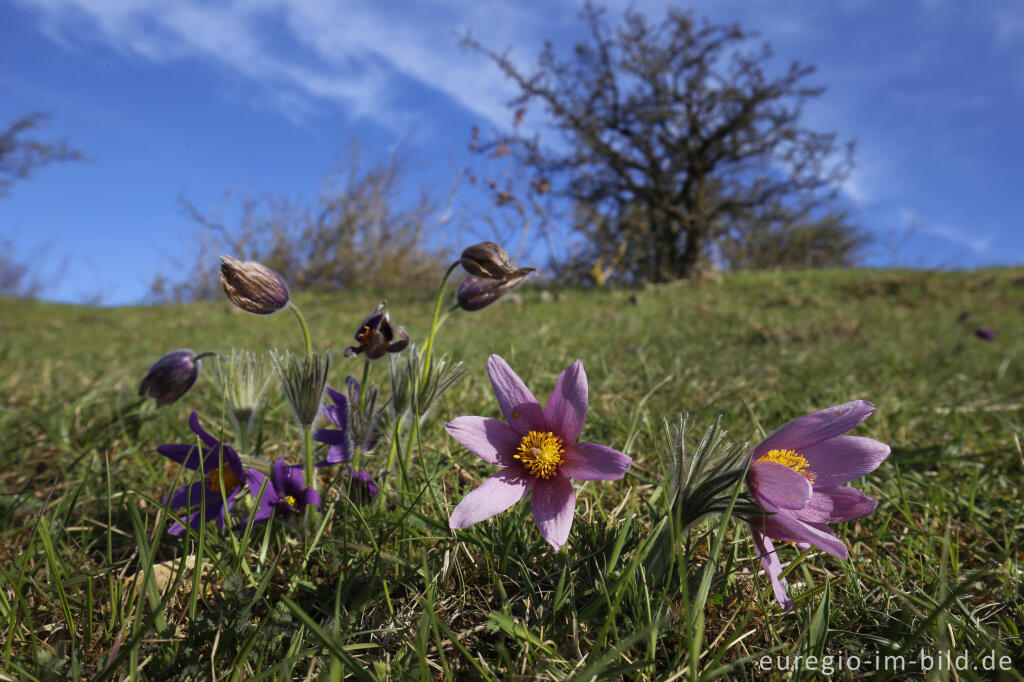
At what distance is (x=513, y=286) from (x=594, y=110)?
12.5m

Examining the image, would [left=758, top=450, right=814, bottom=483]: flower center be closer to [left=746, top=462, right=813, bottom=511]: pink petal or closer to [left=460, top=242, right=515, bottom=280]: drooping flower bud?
[left=746, top=462, right=813, bottom=511]: pink petal

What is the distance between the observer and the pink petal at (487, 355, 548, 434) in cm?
95

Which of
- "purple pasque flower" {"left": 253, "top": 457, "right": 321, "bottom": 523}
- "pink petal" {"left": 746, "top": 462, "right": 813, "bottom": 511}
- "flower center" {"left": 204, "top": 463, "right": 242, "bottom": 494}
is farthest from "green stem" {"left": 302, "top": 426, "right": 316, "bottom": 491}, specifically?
"pink petal" {"left": 746, "top": 462, "right": 813, "bottom": 511}

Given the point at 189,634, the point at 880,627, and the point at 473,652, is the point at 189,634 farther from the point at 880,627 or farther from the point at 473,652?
the point at 880,627

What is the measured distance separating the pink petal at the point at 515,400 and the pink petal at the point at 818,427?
1.14ft

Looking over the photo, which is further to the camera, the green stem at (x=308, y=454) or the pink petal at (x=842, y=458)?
the green stem at (x=308, y=454)

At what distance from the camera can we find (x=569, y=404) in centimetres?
95

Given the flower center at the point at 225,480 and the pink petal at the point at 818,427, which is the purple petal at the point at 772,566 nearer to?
the pink petal at the point at 818,427

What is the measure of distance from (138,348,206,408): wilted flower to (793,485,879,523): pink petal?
3.84 feet

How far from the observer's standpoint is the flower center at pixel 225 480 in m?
1.13

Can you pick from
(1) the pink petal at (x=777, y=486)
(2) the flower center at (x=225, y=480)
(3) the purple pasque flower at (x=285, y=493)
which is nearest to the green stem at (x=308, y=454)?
(3) the purple pasque flower at (x=285, y=493)

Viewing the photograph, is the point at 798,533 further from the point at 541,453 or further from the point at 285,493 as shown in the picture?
the point at 285,493

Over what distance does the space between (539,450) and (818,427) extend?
0.43 metres

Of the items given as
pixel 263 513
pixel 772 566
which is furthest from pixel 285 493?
pixel 772 566
